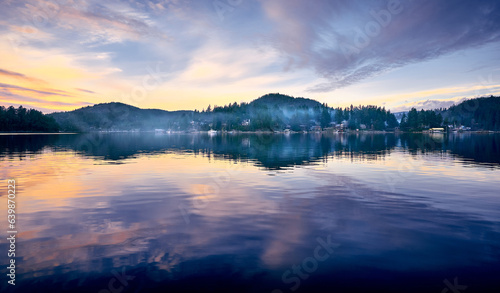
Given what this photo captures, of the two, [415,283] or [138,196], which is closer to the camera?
[415,283]

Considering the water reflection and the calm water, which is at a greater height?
the water reflection

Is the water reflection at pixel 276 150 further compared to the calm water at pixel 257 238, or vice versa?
the water reflection at pixel 276 150

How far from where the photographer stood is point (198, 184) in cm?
2727

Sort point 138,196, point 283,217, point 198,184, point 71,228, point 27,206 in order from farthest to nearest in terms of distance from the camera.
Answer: point 198,184, point 138,196, point 27,206, point 283,217, point 71,228

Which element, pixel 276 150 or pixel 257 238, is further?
pixel 276 150

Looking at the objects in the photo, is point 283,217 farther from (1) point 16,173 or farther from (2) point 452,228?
(1) point 16,173

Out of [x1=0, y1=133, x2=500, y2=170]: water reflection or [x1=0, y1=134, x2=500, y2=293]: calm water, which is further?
[x1=0, y1=133, x2=500, y2=170]: water reflection

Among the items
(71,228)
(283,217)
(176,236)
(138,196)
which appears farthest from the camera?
(138,196)

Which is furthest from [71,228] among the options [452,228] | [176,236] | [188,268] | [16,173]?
[16,173]

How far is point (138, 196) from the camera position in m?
22.0

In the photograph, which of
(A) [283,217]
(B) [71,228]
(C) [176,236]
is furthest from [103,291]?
(A) [283,217]

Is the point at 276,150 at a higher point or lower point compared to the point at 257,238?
higher

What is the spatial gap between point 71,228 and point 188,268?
8522 mm

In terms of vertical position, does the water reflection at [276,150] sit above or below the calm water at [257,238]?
above
